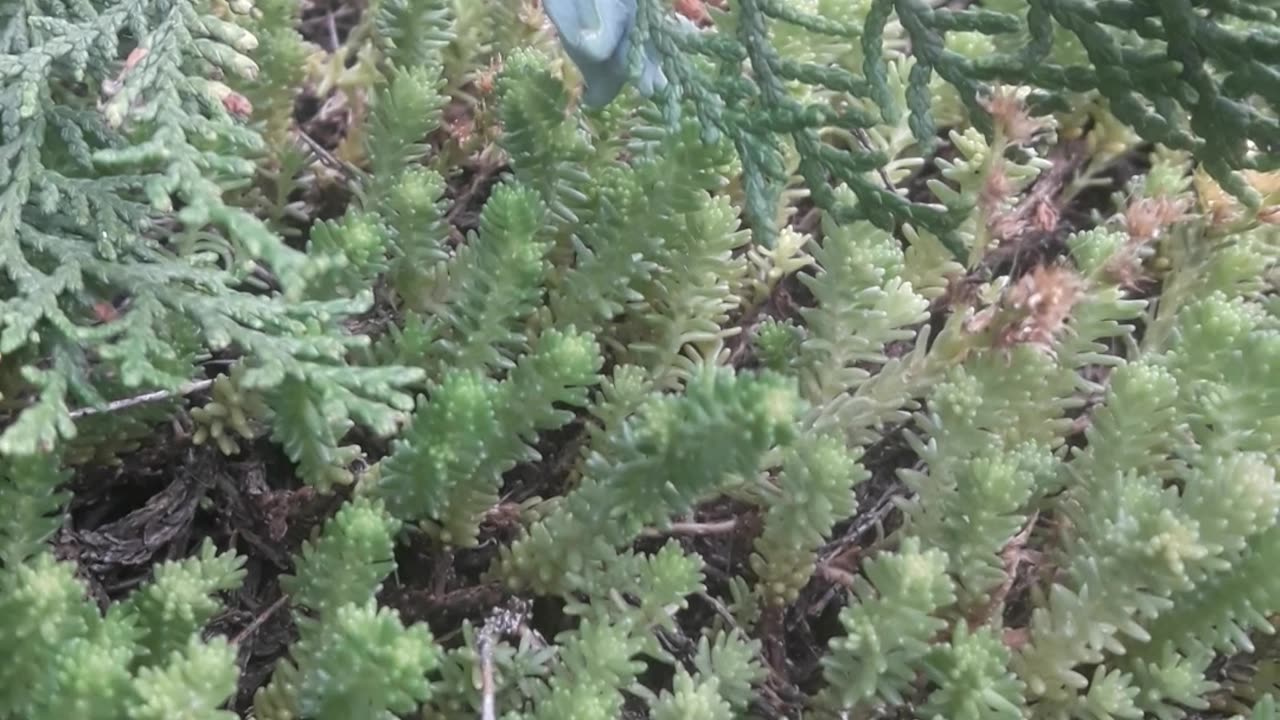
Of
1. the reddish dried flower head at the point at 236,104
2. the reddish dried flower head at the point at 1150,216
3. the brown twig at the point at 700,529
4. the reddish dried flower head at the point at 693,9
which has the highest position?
the reddish dried flower head at the point at 693,9

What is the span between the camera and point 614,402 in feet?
4.38

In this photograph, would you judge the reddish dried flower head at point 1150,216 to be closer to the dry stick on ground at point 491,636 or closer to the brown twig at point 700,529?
the brown twig at point 700,529

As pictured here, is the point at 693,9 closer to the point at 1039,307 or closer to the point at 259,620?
the point at 1039,307

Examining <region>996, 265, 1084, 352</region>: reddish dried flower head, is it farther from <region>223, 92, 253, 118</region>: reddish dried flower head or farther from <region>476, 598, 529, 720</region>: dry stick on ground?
<region>223, 92, 253, 118</region>: reddish dried flower head

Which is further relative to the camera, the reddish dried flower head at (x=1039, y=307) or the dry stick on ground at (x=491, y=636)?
the reddish dried flower head at (x=1039, y=307)

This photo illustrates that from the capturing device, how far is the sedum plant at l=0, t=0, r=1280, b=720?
106 centimetres

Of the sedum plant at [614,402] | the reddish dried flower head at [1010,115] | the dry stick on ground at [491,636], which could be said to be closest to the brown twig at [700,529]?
the sedum plant at [614,402]

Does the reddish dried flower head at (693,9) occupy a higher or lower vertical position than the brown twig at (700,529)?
higher

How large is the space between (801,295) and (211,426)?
870 millimetres

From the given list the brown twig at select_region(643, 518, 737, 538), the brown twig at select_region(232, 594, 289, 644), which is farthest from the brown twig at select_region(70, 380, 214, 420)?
the brown twig at select_region(643, 518, 737, 538)

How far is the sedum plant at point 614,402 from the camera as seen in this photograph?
106 centimetres

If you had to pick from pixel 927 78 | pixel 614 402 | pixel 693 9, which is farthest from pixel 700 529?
pixel 693 9

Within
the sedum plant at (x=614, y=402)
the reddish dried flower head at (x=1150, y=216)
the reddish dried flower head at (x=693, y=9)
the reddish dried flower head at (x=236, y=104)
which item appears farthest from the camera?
the reddish dried flower head at (x=693, y=9)

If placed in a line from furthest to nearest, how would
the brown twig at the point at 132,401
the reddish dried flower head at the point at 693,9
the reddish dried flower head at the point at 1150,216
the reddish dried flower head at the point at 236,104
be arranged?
the reddish dried flower head at the point at 693,9
the reddish dried flower head at the point at 1150,216
the reddish dried flower head at the point at 236,104
the brown twig at the point at 132,401
